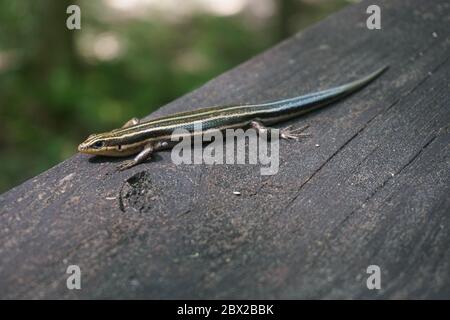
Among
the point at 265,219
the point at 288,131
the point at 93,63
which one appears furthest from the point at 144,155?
the point at 93,63

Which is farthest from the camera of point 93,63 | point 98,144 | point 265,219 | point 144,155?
point 93,63

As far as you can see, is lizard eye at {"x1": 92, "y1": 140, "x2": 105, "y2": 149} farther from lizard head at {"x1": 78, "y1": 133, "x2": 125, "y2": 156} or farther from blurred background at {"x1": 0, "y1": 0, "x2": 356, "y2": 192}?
blurred background at {"x1": 0, "y1": 0, "x2": 356, "y2": 192}

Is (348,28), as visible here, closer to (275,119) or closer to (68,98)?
(275,119)

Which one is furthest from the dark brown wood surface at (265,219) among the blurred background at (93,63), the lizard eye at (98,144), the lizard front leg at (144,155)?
the blurred background at (93,63)

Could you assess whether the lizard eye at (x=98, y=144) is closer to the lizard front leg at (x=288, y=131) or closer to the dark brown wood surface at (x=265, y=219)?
the dark brown wood surface at (x=265, y=219)

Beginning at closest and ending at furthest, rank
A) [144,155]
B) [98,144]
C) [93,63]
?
[144,155] → [98,144] → [93,63]

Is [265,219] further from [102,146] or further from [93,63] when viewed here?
[93,63]
